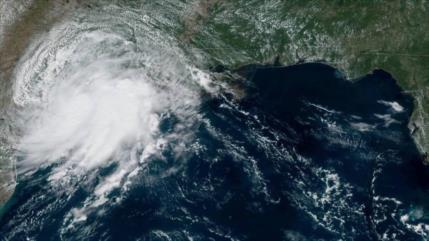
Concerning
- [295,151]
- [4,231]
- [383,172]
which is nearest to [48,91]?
[4,231]

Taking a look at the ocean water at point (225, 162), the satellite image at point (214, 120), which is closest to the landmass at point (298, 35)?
the satellite image at point (214, 120)

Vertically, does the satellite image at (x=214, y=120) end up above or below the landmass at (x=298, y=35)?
below

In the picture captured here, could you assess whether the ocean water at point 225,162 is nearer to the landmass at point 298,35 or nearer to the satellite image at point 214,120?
the satellite image at point 214,120

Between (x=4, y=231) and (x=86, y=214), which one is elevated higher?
(x=86, y=214)

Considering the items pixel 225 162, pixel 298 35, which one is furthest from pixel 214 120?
pixel 298 35

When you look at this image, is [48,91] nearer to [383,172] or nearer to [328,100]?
[328,100]

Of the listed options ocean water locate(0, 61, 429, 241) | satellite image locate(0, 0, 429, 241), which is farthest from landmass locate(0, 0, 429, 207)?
ocean water locate(0, 61, 429, 241)

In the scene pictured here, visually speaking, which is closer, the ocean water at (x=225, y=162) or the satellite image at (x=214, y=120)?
the ocean water at (x=225, y=162)
